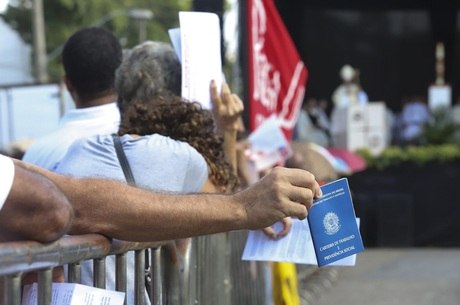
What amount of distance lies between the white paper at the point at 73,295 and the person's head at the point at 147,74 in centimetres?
150

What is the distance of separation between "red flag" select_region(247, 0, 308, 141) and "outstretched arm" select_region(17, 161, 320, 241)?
3189 millimetres

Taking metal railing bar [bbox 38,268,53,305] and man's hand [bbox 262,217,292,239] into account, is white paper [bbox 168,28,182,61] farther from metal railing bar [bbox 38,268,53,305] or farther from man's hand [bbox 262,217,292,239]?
metal railing bar [bbox 38,268,53,305]

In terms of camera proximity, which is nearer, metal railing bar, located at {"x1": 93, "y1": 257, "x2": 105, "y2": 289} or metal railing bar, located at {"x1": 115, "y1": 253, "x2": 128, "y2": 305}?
metal railing bar, located at {"x1": 93, "y1": 257, "x2": 105, "y2": 289}

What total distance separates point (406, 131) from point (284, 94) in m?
13.6

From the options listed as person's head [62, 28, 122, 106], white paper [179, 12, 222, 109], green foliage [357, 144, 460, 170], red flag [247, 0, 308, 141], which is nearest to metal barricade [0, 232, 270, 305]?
white paper [179, 12, 222, 109]

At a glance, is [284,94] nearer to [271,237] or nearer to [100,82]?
[100,82]

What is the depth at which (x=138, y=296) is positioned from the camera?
8.74ft

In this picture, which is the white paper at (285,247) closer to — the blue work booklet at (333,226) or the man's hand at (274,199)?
the blue work booklet at (333,226)

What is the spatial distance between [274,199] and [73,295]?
21.9 inches

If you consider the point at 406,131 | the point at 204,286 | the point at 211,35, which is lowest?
the point at 406,131

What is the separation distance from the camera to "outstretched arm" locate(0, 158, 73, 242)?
1903 millimetres

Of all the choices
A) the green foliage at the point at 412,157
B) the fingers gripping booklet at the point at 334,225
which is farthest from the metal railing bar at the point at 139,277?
the green foliage at the point at 412,157

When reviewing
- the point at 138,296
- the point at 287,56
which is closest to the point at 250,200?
the point at 138,296

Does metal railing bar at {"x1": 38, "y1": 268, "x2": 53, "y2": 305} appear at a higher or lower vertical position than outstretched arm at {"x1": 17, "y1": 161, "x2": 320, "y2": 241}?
lower
